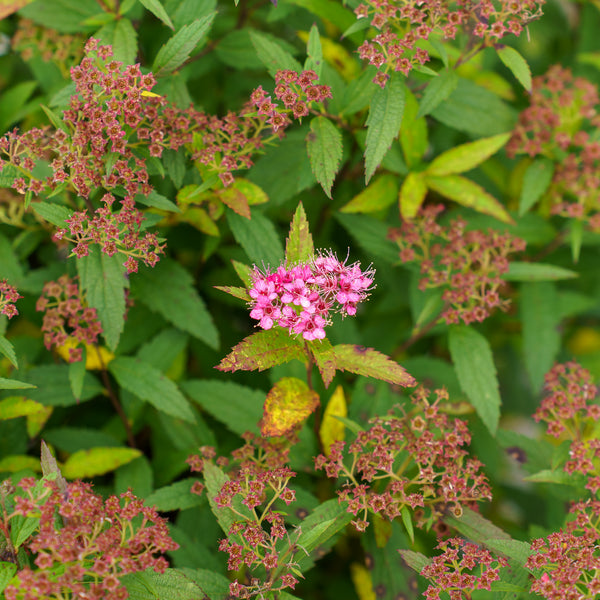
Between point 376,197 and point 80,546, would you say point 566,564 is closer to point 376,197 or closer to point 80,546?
point 80,546

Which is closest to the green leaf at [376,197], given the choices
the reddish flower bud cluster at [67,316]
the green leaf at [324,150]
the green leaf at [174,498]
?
the green leaf at [324,150]

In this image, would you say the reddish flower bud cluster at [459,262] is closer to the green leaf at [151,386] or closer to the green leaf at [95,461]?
the green leaf at [151,386]

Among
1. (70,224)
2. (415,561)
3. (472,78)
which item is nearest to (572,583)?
(415,561)

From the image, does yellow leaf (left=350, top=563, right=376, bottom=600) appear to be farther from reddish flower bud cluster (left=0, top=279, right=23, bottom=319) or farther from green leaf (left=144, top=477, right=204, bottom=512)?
reddish flower bud cluster (left=0, top=279, right=23, bottom=319)

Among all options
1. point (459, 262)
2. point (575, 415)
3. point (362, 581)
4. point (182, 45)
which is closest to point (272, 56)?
point (182, 45)

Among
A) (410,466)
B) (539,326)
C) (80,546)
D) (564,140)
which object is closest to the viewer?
(80,546)

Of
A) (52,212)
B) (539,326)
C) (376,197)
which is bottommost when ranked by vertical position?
(539,326)

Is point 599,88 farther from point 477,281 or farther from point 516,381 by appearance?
point 516,381
